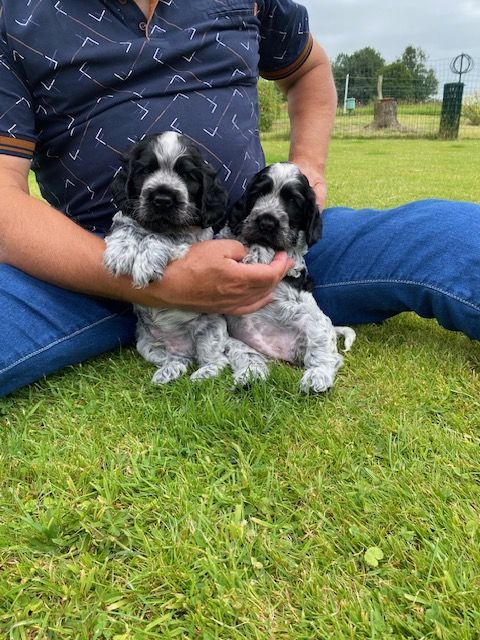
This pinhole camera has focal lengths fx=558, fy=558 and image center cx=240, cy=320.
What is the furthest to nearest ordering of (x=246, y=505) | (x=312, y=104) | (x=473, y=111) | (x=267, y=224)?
(x=473, y=111) → (x=312, y=104) → (x=267, y=224) → (x=246, y=505)

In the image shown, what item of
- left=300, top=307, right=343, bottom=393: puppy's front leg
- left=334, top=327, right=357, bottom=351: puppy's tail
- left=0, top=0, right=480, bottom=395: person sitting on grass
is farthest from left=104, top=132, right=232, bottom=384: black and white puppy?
left=334, top=327, right=357, bottom=351: puppy's tail

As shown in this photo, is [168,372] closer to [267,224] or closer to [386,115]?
[267,224]

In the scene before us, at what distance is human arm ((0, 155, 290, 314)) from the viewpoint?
2.57 meters

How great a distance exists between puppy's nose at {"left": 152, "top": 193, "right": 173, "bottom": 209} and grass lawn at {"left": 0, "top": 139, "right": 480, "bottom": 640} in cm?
86

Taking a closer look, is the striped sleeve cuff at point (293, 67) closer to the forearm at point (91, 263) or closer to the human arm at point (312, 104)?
the human arm at point (312, 104)

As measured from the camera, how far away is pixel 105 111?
2715 millimetres

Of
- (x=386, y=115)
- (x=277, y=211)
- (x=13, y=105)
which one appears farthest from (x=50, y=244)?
(x=386, y=115)

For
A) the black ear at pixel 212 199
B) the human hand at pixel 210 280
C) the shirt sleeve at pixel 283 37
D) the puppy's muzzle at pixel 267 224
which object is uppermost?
the shirt sleeve at pixel 283 37

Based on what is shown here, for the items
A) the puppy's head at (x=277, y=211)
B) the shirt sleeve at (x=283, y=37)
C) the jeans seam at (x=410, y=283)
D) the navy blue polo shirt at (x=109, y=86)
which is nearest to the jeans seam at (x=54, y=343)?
the navy blue polo shirt at (x=109, y=86)

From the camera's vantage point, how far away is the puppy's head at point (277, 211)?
9.62ft

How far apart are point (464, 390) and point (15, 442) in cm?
196

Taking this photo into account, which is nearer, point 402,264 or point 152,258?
point 152,258

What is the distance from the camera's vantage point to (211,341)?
2.93 m

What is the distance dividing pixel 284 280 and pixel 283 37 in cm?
168
